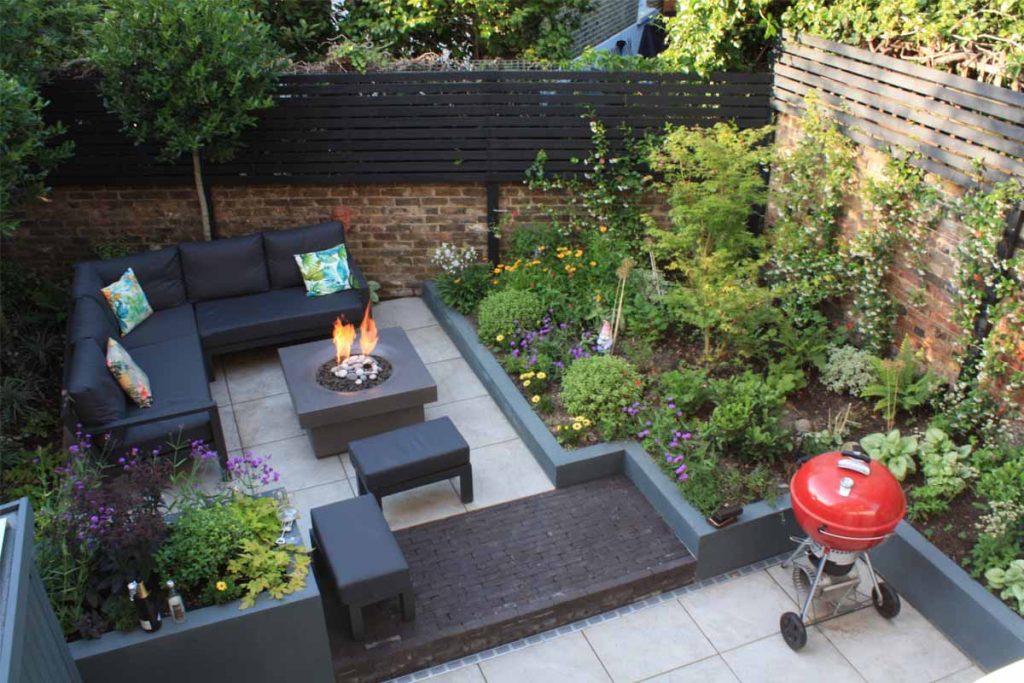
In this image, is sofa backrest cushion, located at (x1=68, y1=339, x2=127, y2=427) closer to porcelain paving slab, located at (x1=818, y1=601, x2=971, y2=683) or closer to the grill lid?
the grill lid

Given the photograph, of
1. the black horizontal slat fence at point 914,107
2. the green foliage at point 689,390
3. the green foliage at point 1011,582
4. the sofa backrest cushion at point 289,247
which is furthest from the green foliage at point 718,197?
the sofa backrest cushion at point 289,247

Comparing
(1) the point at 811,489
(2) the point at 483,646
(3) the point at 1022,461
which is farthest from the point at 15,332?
(3) the point at 1022,461

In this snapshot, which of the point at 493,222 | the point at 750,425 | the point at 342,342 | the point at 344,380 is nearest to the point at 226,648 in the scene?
the point at 344,380

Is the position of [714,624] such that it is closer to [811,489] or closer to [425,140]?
[811,489]

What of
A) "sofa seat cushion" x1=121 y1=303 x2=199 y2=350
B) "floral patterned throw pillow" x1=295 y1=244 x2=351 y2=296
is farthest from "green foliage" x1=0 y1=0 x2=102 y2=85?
"floral patterned throw pillow" x1=295 y1=244 x2=351 y2=296

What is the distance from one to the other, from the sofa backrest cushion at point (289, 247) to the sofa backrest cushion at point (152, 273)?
77 centimetres

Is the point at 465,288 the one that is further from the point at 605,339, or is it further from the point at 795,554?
the point at 795,554

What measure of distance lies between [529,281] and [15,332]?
4.21m

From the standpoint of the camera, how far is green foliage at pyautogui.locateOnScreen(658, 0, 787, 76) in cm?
755

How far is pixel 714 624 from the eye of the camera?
515cm

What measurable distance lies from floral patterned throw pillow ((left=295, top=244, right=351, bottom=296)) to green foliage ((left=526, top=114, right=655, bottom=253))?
192 centimetres

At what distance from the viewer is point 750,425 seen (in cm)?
591

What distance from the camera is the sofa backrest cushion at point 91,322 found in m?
6.18

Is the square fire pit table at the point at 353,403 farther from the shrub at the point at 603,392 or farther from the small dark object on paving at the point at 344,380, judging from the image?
the shrub at the point at 603,392
